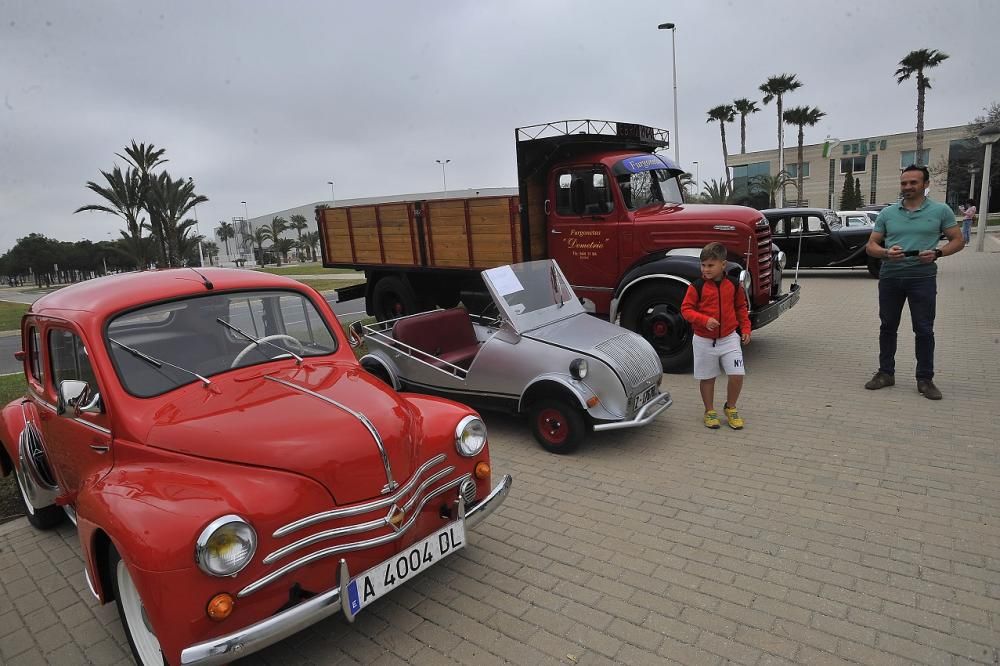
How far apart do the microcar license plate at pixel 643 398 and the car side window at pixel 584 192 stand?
345 centimetres

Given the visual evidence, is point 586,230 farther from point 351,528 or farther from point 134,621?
point 134,621

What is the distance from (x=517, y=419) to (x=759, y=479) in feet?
7.77

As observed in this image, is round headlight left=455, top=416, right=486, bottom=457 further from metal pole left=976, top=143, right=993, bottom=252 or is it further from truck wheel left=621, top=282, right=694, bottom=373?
metal pole left=976, top=143, right=993, bottom=252

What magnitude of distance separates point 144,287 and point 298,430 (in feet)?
4.78

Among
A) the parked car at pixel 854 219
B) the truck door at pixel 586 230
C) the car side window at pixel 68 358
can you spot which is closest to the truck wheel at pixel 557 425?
the car side window at pixel 68 358

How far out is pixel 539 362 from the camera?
4871 millimetres

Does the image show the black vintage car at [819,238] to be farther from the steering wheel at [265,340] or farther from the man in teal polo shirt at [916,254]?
the steering wheel at [265,340]

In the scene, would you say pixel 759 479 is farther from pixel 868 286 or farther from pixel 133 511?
pixel 868 286

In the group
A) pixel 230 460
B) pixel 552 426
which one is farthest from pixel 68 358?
pixel 552 426

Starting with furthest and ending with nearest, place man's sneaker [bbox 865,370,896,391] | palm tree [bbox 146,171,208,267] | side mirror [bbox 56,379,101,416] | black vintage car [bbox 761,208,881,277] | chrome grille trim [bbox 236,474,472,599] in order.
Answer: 1. palm tree [bbox 146,171,208,267]
2. black vintage car [bbox 761,208,881,277]
3. man's sneaker [bbox 865,370,896,391]
4. side mirror [bbox 56,379,101,416]
5. chrome grille trim [bbox 236,474,472,599]

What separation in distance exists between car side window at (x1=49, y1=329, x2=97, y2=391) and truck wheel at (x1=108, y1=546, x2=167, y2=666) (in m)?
0.98

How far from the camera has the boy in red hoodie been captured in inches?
194

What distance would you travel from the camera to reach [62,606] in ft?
10.5

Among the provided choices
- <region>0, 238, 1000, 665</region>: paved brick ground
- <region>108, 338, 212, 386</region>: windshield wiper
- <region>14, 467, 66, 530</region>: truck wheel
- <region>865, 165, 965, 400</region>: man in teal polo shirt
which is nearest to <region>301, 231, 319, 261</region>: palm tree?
<region>14, 467, 66, 530</region>: truck wheel
